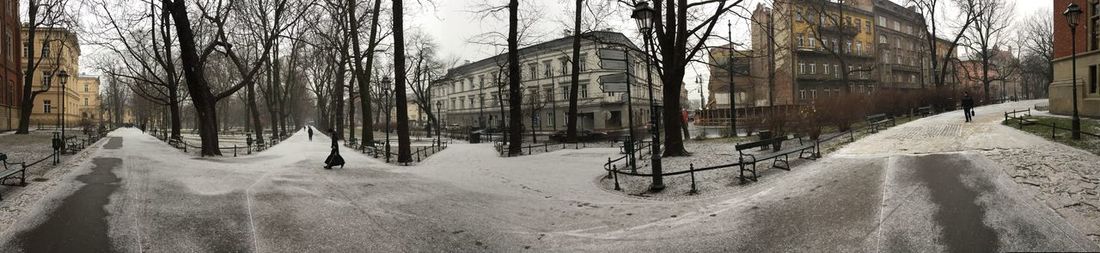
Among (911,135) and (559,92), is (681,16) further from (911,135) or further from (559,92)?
(559,92)

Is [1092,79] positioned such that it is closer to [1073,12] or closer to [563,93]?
[1073,12]

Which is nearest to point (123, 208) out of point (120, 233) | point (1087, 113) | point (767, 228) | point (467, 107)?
point (120, 233)

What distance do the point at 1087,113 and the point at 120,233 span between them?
27.9m

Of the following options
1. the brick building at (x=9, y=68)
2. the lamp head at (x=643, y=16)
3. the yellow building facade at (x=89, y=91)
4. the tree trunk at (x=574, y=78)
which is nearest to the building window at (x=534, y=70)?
the tree trunk at (x=574, y=78)

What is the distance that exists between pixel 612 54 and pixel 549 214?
5.67 m

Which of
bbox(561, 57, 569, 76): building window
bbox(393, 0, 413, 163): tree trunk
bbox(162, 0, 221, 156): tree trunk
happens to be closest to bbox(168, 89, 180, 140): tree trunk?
bbox(162, 0, 221, 156): tree trunk

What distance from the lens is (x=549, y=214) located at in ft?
27.1

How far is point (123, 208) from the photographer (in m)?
7.52

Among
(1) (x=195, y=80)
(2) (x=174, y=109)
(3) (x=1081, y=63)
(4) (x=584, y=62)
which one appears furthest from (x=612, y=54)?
(4) (x=584, y=62)

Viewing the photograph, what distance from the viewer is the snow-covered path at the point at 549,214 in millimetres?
5922

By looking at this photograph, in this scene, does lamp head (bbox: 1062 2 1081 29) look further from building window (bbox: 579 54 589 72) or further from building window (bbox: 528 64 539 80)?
building window (bbox: 528 64 539 80)

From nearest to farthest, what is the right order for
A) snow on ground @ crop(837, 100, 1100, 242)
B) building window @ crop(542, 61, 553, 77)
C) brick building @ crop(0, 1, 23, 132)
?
snow on ground @ crop(837, 100, 1100, 242)
brick building @ crop(0, 1, 23, 132)
building window @ crop(542, 61, 553, 77)

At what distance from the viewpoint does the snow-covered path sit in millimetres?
5922

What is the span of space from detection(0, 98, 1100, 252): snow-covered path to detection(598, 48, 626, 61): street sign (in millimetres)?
3285
